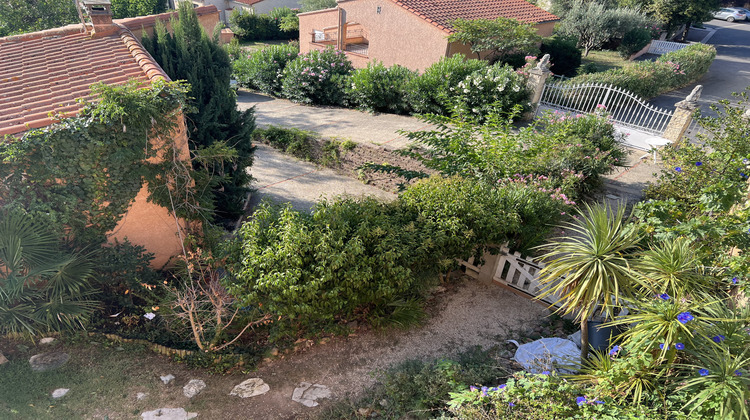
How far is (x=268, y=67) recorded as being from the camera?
1812 centimetres

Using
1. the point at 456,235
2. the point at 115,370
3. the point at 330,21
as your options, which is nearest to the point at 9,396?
the point at 115,370

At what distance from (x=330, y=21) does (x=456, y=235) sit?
18.1m

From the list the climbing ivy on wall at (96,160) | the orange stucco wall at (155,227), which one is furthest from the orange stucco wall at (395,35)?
the climbing ivy on wall at (96,160)

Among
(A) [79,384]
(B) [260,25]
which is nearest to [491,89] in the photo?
(A) [79,384]

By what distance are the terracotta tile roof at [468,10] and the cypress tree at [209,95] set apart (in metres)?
10.5

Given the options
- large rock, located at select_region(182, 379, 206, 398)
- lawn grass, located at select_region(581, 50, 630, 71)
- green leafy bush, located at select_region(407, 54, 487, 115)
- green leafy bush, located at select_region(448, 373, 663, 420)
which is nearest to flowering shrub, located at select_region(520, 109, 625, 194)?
green leafy bush, located at select_region(407, 54, 487, 115)

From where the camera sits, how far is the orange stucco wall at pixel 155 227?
7094 millimetres

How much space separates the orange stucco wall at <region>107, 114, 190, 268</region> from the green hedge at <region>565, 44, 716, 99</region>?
42.9 ft

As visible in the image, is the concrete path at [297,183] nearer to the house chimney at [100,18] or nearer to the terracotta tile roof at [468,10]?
the house chimney at [100,18]

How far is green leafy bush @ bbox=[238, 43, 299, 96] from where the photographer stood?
18188 millimetres

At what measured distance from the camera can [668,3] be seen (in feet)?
88.1

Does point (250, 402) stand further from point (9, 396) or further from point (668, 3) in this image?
point (668, 3)

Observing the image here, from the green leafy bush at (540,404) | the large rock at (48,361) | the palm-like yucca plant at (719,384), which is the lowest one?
the large rock at (48,361)

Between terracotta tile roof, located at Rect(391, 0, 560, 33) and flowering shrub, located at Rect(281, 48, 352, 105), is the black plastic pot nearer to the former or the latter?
flowering shrub, located at Rect(281, 48, 352, 105)
